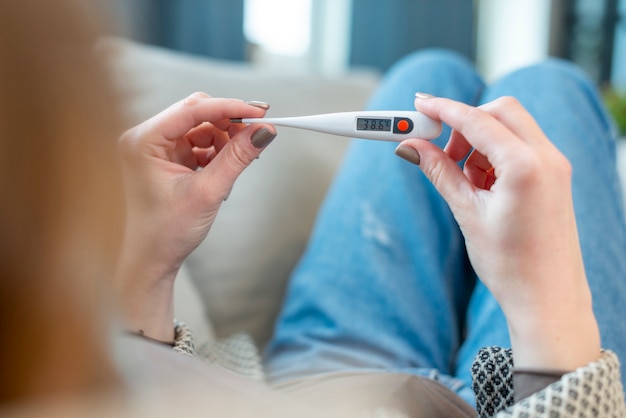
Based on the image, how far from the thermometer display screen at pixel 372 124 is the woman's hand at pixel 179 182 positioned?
6 cm

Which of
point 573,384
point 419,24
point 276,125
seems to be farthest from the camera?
point 419,24

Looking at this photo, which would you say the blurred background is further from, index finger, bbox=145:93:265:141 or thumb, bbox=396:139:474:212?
thumb, bbox=396:139:474:212

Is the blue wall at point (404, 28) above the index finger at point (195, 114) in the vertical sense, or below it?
below

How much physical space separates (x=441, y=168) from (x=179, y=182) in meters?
0.18

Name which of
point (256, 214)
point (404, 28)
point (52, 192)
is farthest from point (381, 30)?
point (52, 192)

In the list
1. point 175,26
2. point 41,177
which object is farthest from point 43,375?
point 175,26

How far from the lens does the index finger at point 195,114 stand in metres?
0.48

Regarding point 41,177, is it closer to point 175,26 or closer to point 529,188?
point 529,188

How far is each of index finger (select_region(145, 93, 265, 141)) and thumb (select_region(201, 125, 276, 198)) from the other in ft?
0.05

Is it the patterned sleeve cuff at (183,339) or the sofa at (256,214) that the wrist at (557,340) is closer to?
the patterned sleeve cuff at (183,339)

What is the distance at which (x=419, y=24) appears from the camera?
2777 mm

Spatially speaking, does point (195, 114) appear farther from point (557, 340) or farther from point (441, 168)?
point (557, 340)

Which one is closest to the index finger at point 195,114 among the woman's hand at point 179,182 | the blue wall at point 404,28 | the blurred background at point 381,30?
the woman's hand at point 179,182

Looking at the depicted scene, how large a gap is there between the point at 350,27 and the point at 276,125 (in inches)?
83.9
